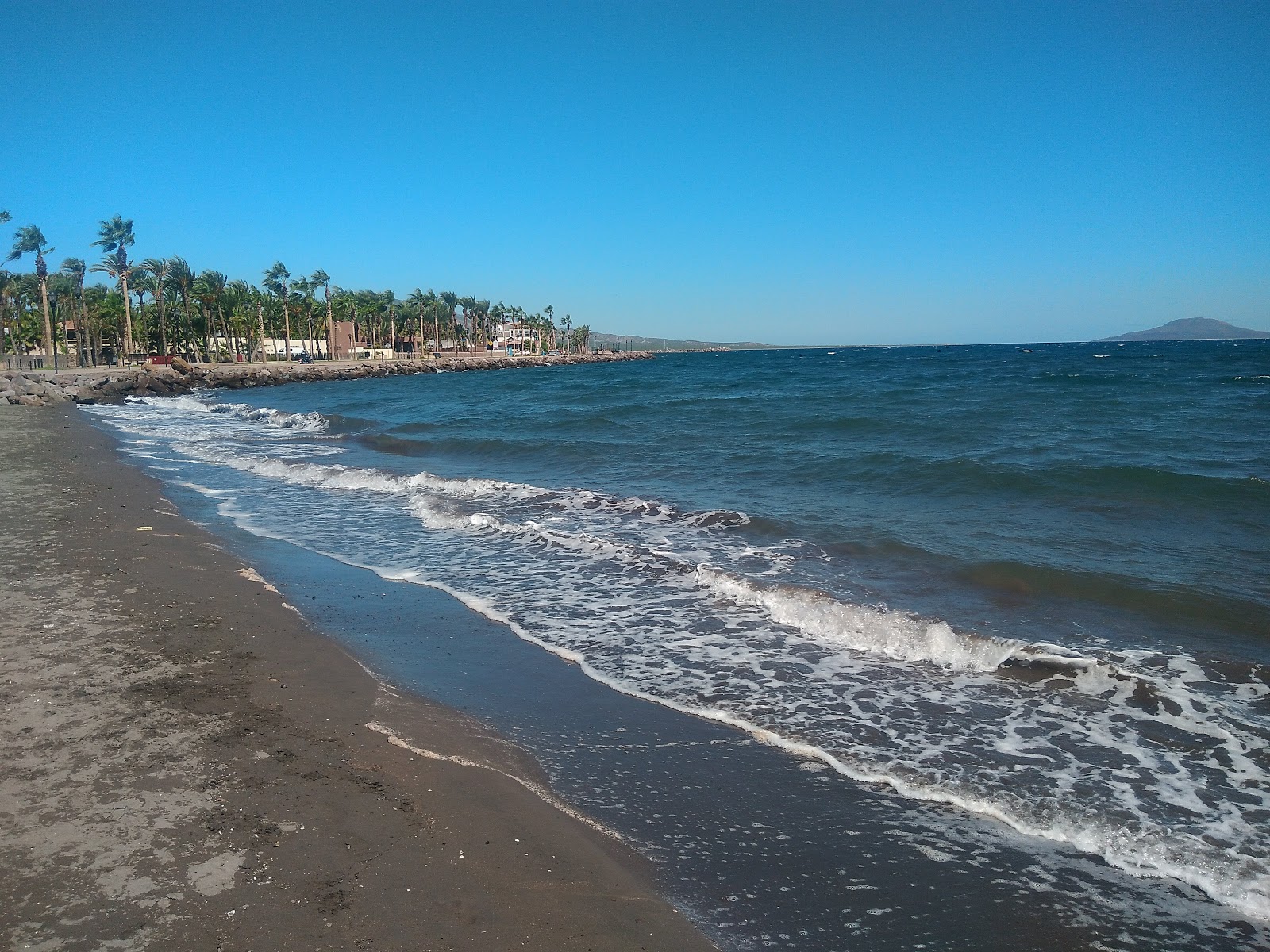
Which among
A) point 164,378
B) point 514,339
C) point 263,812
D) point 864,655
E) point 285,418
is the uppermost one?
point 514,339

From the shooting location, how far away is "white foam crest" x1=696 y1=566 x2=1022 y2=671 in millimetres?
6852

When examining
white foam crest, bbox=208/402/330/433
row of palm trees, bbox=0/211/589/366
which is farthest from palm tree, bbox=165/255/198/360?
white foam crest, bbox=208/402/330/433

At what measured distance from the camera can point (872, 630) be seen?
7.50 meters

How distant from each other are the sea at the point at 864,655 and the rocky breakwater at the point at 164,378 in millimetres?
28829

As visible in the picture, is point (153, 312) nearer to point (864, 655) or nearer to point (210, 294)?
point (210, 294)

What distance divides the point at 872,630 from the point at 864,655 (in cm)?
54

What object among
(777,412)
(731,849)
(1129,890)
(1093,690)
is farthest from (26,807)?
(777,412)

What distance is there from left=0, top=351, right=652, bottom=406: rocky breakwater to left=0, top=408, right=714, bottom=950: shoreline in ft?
130

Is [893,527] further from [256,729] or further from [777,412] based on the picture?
[777,412]

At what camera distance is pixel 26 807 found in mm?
3721

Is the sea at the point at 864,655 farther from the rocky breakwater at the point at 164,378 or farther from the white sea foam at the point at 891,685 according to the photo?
the rocky breakwater at the point at 164,378

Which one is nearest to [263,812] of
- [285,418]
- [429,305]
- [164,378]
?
[285,418]

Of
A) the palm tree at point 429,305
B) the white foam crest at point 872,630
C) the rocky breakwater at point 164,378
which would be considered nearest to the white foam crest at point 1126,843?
the white foam crest at point 872,630

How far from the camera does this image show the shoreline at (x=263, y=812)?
312 centimetres
